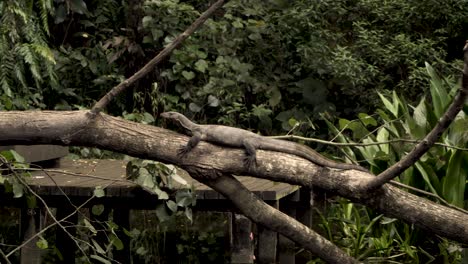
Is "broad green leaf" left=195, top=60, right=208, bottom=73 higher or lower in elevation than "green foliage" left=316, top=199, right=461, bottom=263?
higher

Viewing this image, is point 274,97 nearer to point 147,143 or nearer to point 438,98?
point 438,98

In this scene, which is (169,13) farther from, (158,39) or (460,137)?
(460,137)

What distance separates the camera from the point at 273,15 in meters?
9.86

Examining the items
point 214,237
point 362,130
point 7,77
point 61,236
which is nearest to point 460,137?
point 362,130

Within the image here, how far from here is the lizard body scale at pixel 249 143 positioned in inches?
127

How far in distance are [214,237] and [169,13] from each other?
3.49 meters

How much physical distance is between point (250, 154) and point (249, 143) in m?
0.11

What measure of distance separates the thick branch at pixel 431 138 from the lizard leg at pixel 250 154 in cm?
50

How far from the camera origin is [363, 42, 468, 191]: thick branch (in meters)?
2.45

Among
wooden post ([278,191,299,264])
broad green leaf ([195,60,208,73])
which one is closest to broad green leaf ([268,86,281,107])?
broad green leaf ([195,60,208,73])

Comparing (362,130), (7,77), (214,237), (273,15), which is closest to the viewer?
(362,130)

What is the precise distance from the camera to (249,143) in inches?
132

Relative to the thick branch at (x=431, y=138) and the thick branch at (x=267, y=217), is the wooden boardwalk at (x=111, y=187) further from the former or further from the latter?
the thick branch at (x=431, y=138)

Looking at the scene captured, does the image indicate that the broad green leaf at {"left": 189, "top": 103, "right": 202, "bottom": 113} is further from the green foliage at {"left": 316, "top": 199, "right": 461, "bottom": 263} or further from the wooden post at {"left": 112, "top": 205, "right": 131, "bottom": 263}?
the wooden post at {"left": 112, "top": 205, "right": 131, "bottom": 263}
